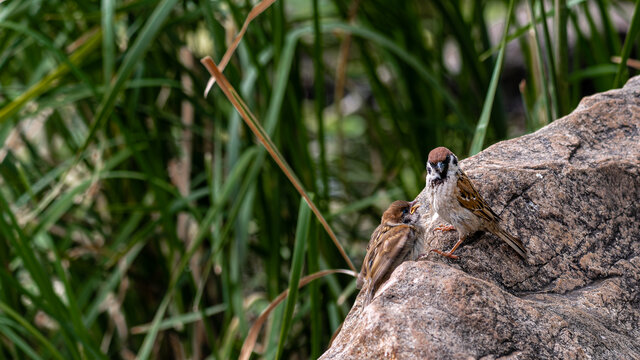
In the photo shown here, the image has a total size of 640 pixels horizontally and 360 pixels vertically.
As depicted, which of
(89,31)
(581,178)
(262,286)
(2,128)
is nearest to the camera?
(581,178)

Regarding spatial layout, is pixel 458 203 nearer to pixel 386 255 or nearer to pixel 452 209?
pixel 452 209

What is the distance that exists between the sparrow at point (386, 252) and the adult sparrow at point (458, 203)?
99 millimetres

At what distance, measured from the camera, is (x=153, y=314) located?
4359 mm

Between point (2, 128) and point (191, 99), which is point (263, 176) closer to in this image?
point (191, 99)

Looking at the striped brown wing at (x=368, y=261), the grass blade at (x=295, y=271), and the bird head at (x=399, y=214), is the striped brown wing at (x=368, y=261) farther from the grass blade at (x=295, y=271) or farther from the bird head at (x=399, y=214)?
the grass blade at (x=295, y=271)

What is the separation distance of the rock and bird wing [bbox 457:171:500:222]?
106 mm

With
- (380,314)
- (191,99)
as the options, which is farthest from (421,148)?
(380,314)

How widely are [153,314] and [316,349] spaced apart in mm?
1845

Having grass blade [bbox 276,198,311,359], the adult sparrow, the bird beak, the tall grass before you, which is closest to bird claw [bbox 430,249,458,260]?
the adult sparrow

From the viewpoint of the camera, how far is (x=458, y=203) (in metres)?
2.21

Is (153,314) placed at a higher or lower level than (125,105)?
lower

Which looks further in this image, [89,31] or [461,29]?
[89,31]

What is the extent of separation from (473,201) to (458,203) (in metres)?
0.06

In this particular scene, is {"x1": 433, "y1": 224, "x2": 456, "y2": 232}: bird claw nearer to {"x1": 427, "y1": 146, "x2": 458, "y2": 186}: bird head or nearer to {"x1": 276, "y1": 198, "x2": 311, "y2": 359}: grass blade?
{"x1": 427, "y1": 146, "x2": 458, "y2": 186}: bird head
